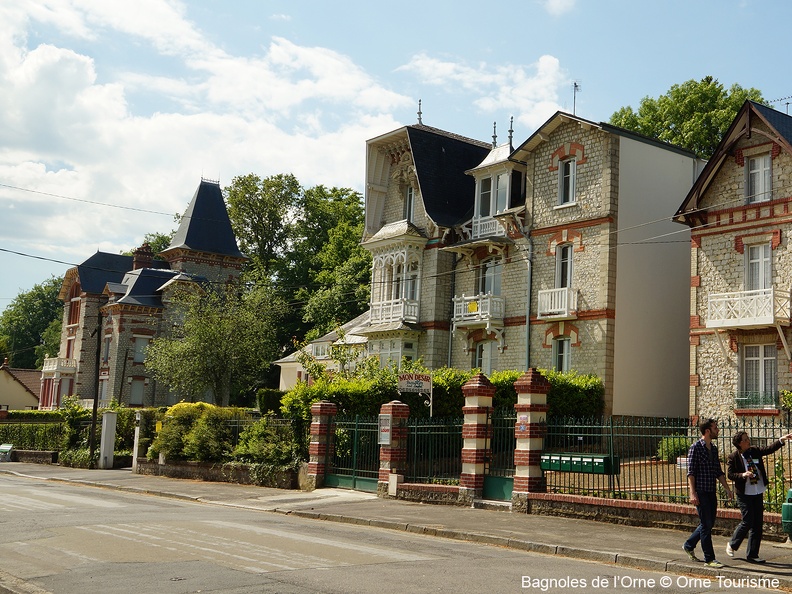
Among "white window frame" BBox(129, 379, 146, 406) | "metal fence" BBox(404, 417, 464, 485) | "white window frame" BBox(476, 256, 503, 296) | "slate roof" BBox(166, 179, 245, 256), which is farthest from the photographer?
"slate roof" BBox(166, 179, 245, 256)

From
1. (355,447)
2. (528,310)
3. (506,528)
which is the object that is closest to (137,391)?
(528,310)

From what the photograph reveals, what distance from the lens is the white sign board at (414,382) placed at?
22.5m

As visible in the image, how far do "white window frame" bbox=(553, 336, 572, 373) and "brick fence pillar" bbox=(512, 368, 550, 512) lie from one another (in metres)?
12.8

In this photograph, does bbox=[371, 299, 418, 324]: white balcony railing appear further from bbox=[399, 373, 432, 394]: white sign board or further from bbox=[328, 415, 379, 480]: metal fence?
bbox=[399, 373, 432, 394]: white sign board

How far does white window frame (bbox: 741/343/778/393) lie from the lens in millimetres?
25281

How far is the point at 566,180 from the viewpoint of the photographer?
3191 cm

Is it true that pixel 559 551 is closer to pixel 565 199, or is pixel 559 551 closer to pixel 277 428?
pixel 277 428

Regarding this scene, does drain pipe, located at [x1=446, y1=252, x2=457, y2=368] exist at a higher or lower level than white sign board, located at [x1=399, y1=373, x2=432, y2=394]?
higher

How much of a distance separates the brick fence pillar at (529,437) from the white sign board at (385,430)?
4142 mm

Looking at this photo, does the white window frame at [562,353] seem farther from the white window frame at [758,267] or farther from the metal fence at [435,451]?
the metal fence at [435,451]

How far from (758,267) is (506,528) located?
14932 millimetres

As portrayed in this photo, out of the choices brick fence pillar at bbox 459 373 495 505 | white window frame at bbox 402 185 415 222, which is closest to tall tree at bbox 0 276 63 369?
white window frame at bbox 402 185 415 222

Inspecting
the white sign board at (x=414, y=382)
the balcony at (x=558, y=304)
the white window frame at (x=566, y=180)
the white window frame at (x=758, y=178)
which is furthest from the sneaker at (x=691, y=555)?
the white window frame at (x=566, y=180)

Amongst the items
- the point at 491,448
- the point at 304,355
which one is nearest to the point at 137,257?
the point at 304,355
